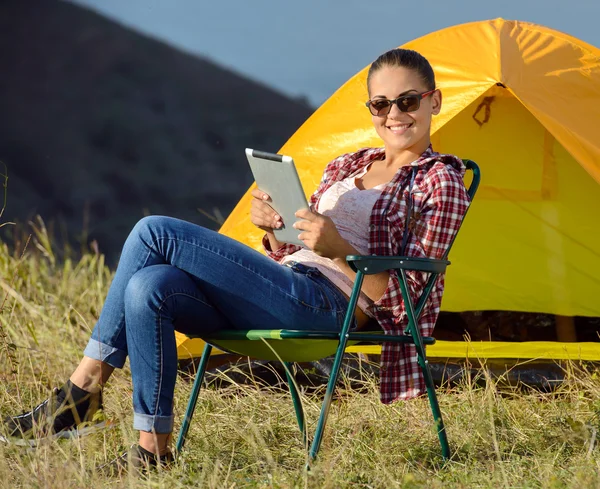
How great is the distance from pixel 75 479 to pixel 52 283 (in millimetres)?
2685

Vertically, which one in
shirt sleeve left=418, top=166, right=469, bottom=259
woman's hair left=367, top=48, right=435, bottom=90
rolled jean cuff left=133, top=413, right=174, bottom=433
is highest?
woman's hair left=367, top=48, right=435, bottom=90

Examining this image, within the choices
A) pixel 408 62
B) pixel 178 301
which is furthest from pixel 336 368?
pixel 408 62

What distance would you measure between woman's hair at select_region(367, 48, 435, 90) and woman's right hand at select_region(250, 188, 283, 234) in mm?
464

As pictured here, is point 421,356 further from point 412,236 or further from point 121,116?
point 121,116

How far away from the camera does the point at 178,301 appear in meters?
2.27

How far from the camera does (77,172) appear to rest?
1622 cm

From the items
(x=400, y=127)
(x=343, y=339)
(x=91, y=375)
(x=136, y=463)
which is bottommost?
(x=136, y=463)

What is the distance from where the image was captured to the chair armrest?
2.24 meters

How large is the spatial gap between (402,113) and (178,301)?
0.78 m

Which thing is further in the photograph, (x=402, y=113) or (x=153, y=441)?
(x=402, y=113)

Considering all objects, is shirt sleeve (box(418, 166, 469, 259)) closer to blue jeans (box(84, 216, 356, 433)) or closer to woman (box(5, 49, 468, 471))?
woman (box(5, 49, 468, 471))

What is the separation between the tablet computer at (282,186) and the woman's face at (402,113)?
38cm

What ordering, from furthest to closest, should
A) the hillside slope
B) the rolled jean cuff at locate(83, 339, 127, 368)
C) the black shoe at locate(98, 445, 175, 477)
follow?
the hillside slope → the rolled jean cuff at locate(83, 339, 127, 368) → the black shoe at locate(98, 445, 175, 477)

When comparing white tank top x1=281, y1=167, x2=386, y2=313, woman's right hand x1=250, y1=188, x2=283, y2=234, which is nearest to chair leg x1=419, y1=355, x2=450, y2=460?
white tank top x1=281, y1=167, x2=386, y2=313
